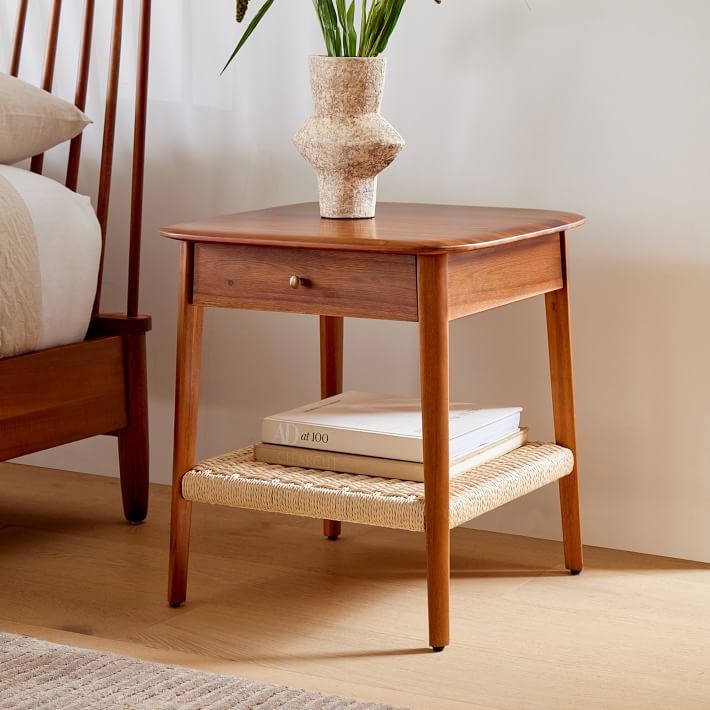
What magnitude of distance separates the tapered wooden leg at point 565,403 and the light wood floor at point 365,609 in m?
0.06

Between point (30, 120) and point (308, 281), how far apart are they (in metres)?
0.58

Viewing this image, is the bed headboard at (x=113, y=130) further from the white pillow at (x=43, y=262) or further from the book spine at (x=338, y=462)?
the book spine at (x=338, y=462)

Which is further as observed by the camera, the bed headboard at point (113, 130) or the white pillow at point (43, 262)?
the bed headboard at point (113, 130)

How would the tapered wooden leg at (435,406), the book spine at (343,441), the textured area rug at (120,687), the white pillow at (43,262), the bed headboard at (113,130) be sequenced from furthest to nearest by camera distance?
1. the bed headboard at (113,130)
2. the white pillow at (43,262)
3. the book spine at (343,441)
4. the tapered wooden leg at (435,406)
5. the textured area rug at (120,687)

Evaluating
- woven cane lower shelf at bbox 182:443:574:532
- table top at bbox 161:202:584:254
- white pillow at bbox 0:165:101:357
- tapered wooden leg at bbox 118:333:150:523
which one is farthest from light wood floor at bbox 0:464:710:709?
table top at bbox 161:202:584:254

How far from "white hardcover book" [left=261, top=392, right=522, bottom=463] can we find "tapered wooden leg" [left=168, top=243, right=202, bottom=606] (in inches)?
3.7

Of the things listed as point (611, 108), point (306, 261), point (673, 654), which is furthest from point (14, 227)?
point (673, 654)

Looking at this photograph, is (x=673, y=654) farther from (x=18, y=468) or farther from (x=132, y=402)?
(x=18, y=468)

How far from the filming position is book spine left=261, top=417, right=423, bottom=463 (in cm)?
133

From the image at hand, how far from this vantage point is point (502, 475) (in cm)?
137

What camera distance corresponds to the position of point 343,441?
4.50 ft

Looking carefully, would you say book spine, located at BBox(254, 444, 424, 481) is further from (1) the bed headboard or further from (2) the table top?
(1) the bed headboard

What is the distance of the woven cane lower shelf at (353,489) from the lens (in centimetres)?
127

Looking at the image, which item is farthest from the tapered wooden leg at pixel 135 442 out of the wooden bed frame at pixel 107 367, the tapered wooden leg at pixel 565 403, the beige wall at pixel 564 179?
the tapered wooden leg at pixel 565 403
